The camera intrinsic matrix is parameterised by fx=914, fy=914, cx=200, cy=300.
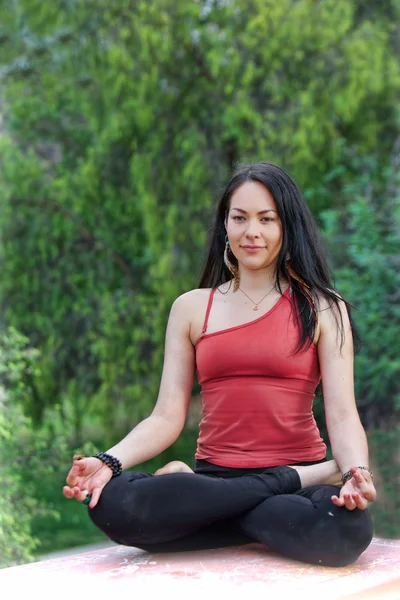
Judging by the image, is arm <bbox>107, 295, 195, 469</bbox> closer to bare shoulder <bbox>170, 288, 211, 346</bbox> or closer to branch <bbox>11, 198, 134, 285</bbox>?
bare shoulder <bbox>170, 288, 211, 346</bbox>

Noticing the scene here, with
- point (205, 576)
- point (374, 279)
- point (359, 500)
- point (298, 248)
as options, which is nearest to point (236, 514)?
point (205, 576)

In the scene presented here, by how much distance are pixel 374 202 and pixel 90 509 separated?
3067 millimetres

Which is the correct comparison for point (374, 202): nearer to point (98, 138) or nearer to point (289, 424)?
point (98, 138)

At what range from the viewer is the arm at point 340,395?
1.48m

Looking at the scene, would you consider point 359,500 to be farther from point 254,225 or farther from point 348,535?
point 254,225

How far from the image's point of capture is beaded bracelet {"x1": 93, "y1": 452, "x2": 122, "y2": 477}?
1469 millimetres

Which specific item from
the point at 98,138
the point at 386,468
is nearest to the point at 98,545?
the point at 386,468

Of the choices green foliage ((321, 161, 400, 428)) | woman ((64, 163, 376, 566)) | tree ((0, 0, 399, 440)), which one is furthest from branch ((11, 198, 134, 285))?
woman ((64, 163, 376, 566))

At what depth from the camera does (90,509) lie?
4.74ft

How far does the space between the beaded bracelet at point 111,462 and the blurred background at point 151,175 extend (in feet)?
8.21

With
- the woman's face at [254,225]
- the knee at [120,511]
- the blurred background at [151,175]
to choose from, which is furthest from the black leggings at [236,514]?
the blurred background at [151,175]

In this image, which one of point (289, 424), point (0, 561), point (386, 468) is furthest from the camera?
point (386, 468)

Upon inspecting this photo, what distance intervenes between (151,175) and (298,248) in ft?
8.68

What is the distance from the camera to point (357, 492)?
4.45ft
